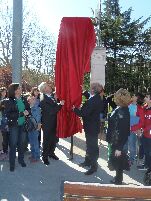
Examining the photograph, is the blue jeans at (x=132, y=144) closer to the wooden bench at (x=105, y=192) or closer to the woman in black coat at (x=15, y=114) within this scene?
the woman in black coat at (x=15, y=114)

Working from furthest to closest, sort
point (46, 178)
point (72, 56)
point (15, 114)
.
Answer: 1. point (72, 56)
2. point (15, 114)
3. point (46, 178)

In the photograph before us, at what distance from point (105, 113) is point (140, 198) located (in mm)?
8234

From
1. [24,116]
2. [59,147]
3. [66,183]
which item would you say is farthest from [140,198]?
[59,147]

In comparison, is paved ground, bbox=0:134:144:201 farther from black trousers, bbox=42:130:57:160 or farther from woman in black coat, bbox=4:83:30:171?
woman in black coat, bbox=4:83:30:171

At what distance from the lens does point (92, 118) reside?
25.6ft

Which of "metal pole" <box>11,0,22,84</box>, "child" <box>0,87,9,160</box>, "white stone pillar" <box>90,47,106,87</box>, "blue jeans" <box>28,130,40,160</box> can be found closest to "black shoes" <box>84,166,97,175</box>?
"blue jeans" <box>28,130,40,160</box>

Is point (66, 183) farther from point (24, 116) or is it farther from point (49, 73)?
point (49, 73)

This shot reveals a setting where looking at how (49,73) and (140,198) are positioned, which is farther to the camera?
(49,73)

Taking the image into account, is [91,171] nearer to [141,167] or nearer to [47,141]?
[141,167]

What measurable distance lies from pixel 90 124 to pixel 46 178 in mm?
1300

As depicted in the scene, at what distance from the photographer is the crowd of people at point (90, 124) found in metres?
6.49

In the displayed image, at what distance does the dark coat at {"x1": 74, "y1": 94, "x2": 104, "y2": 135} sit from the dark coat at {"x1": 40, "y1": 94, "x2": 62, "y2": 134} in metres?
0.68

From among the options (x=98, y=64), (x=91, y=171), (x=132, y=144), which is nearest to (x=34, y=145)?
(x=91, y=171)

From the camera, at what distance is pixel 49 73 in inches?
1633
